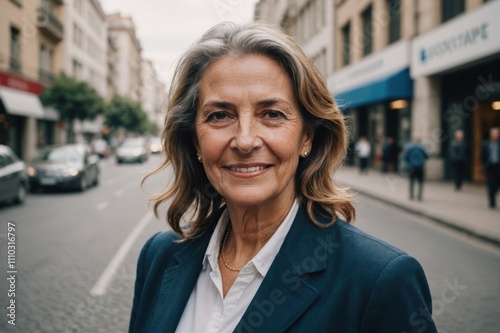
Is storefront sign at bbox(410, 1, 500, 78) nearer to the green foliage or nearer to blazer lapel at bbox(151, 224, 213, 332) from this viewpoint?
blazer lapel at bbox(151, 224, 213, 332)

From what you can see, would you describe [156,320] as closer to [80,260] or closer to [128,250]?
[80,260]

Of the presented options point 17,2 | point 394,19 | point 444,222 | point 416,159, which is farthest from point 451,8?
point 17,2

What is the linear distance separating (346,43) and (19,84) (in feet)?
62.3

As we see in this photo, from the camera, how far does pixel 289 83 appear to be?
5.78ft

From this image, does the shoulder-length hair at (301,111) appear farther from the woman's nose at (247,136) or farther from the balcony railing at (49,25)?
the balcony railing at (49,25)

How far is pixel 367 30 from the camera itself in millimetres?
24922

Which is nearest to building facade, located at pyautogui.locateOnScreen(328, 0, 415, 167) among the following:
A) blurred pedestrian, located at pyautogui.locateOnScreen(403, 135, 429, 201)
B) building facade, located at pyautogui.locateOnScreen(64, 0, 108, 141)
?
blurred pedestrian, located at pyautogui.locateOnScreen(403, 135, 429, 201)

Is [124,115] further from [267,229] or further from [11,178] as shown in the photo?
[267,229]

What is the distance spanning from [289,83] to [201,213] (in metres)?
0.76

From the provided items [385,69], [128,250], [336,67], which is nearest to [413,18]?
[385,69]

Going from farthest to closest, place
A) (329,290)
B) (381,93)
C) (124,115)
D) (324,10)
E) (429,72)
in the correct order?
(124,115), (324,10), (381,93), (429,72), (329,290)

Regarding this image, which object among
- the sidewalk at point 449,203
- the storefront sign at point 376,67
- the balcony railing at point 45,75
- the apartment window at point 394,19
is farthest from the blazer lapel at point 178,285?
the balcony railing at point 45,75

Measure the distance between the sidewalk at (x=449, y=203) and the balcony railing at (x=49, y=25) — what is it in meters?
21.8

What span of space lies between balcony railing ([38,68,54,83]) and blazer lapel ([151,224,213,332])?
105 feet
